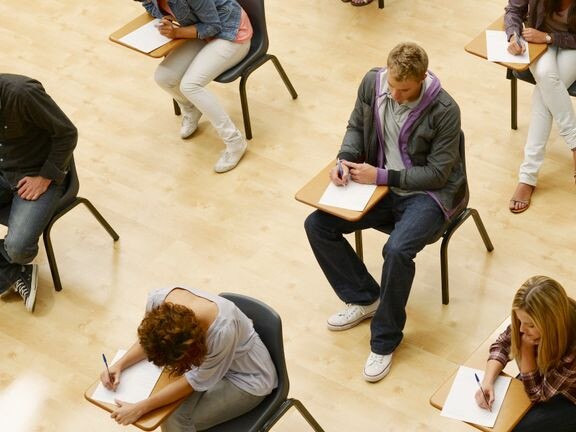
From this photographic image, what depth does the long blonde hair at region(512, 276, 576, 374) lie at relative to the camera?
3.35m

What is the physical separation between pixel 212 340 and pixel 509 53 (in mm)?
2275

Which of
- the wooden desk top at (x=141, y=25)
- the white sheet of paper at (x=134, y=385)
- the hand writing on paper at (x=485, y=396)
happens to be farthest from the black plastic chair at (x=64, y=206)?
the hand writing on paper at (x=485, y=396)

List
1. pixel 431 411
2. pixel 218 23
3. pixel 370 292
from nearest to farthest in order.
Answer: pixel 431 411 < pixel 370 292 < pixel 218 23

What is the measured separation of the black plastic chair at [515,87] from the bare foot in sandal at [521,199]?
20.8 inches

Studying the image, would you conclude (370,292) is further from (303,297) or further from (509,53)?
(509,53)

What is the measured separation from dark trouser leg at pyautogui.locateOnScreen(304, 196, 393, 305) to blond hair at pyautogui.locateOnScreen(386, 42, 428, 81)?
0.63 meters

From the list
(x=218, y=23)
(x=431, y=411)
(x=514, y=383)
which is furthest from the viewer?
(x=218, y=23)

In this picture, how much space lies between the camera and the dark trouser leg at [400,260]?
170 inches

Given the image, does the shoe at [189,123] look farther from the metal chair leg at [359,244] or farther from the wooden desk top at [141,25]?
the metal chair leg at [359,244]

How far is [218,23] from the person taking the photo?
5422mm

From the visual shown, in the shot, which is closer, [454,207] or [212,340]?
[212,340]

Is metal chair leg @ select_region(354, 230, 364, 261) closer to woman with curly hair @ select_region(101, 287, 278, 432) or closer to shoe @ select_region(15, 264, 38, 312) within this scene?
woman with curly hair @ select_region(101, 287, 278, 432)

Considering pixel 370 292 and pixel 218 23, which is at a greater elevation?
pixel 218 23

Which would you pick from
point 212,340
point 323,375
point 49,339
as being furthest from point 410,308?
point 49,339
